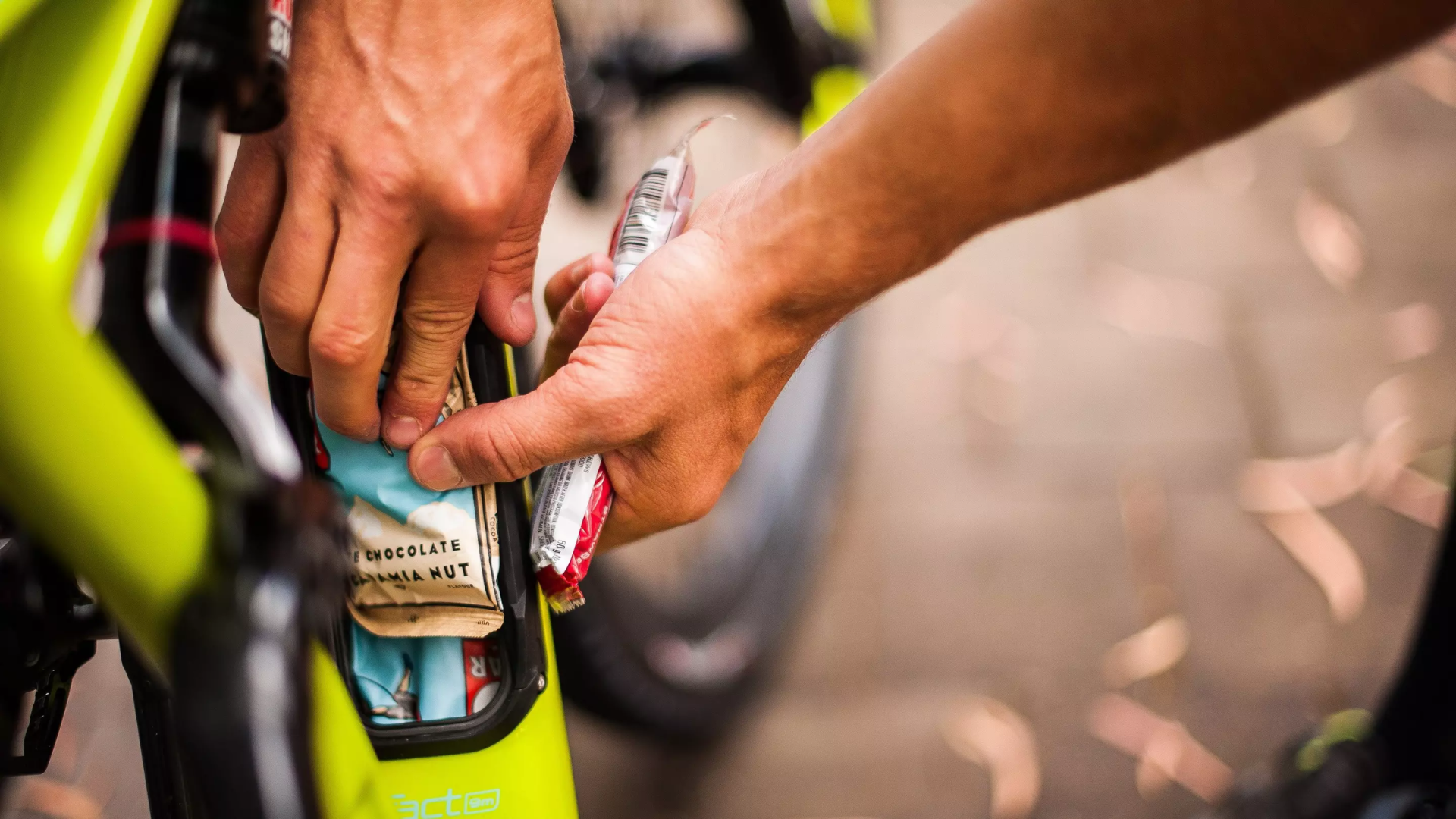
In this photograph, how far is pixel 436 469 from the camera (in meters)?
0.42

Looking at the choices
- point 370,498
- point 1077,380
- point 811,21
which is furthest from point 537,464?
point 1077,380

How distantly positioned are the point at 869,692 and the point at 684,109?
83 cm


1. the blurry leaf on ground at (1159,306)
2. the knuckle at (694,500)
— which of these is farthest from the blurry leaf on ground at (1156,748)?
the knuckle at (694,500)

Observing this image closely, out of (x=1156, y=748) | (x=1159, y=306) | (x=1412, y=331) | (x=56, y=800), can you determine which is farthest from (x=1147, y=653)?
(x=56, y=800)

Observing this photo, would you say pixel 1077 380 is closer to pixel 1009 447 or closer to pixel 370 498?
pixel 1009 447

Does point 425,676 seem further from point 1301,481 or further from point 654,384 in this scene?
point 1301,481

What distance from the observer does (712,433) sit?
0.48m

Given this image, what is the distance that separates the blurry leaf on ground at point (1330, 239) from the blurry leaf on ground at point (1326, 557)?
1.21 feet

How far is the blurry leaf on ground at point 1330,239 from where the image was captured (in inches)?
49.8

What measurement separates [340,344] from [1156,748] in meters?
0.88

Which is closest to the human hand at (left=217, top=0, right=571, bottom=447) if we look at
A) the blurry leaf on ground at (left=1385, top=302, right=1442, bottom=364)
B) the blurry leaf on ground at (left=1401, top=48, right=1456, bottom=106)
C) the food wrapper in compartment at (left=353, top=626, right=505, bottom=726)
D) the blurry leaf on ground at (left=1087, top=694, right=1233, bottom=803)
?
the food wrapper in compartment at (left=353, top=626, right=505, bottom=726)

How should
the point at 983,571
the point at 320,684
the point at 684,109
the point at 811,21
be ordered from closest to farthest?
1. the point at 320,684
2. the point at 811,21
3. the point at 983,571
4. the point at 684,109

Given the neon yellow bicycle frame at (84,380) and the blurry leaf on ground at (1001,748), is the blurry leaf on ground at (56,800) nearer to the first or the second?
the neon yellow bicycle frame at (84,380)

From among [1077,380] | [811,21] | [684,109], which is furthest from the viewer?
[684,109]
